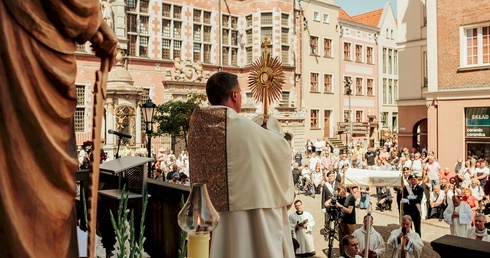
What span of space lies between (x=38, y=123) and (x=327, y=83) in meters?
40.0

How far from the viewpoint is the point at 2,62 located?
4.36ft

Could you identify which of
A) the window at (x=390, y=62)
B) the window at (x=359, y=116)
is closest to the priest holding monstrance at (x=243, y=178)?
the window at (x=359, y=116)

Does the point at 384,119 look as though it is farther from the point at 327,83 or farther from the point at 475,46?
the point at 475,46

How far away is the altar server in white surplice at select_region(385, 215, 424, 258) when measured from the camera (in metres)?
8.51

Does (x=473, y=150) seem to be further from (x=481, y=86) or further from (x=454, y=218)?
(x=454, y=218)

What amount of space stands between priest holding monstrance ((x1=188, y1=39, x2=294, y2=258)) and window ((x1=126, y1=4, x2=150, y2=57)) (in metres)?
27.3

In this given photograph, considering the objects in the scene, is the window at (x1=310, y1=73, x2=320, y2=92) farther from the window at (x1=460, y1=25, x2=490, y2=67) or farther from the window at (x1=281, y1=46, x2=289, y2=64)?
the window at (x1=460, y1=25, x2=490, y2=67)

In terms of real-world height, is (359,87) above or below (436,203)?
above

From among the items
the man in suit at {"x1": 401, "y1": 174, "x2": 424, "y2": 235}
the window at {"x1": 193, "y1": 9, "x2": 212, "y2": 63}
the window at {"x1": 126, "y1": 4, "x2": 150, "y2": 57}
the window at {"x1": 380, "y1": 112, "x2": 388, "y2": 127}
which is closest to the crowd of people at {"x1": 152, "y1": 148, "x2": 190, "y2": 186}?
the man in suit at {"x1": 401, "y1": 174, "x2": 424, "y2": 235}

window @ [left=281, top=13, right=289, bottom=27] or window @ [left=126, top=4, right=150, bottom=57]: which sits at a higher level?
window @ [left=281, top=13, right=289, bottom=27]

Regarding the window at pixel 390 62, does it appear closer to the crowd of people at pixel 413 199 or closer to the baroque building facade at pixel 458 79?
the baroque building facade at pixel 458 79

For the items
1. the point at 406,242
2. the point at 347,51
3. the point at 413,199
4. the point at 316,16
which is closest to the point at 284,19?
the point at 316,16

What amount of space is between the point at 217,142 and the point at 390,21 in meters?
48.3

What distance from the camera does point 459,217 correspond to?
34.3 ft
